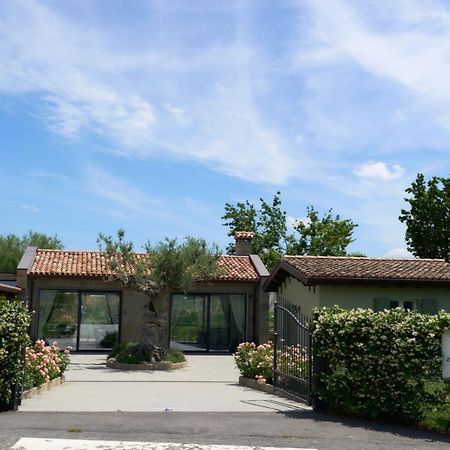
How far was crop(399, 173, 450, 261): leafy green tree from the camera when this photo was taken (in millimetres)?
32250

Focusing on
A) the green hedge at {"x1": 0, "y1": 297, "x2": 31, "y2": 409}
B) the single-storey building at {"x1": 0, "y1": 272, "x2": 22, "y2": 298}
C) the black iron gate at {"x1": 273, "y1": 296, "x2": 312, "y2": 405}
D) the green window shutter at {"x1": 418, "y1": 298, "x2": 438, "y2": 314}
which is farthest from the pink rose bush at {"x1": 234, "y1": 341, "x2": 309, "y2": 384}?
the single-storey building at {"x1": 0, "y1": 272, "x2": 22, "y2": 298}

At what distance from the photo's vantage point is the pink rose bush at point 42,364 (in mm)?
13164

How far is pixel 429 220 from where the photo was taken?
3278 cm

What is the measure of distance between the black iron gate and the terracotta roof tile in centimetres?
516

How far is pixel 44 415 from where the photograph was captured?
33.4 ft

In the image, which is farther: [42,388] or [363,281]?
[363,281]

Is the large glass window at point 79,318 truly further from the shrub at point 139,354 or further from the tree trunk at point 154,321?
the tree trunk at point 154,321

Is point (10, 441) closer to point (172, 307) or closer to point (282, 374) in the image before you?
point (282, 374)

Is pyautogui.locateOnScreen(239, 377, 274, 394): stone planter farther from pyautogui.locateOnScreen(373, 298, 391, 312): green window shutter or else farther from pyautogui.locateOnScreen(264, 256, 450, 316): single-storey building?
pyautogui.locateOnScreen(373, 298, 391, 312): green window shutter

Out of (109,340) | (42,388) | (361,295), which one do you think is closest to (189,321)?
(109,340)

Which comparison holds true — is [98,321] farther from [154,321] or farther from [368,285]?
[368,285]

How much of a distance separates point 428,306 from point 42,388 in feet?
41.5

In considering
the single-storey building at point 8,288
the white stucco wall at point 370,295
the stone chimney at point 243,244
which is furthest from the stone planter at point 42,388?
the stone chimney at point 243,244

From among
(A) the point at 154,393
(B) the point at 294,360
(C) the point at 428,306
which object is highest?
(C) the point at 428,306
